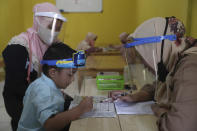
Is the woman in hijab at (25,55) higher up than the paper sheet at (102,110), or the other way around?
the woman in hijab at (25,55)

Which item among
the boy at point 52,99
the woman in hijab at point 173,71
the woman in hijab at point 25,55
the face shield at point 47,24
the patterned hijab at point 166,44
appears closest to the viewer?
the woman in hijab at point 173,71

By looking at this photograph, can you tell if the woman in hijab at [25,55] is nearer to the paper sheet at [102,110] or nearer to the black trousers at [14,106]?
the black trousers at [14,106]

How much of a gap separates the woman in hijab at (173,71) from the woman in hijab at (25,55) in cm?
81

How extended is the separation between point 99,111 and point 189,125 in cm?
53

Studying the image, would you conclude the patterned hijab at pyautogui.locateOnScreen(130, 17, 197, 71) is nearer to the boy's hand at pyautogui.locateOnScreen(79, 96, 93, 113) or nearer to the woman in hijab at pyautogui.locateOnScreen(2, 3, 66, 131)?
the boy's hand at pyautogui.locateOnScreen(79, 96, 93, 113)

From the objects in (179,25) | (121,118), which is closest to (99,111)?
(121,118)

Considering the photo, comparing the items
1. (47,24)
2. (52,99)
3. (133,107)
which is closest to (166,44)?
(133,107)

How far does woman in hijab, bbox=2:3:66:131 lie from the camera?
60.2 inches

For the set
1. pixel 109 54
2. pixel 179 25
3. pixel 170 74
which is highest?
pixel 179 25

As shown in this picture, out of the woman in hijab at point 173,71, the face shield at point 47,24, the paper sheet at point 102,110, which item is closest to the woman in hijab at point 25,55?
the face shield at point 47,24

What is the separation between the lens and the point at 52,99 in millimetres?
1223

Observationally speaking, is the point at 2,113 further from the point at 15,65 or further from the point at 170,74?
the point at 170,74

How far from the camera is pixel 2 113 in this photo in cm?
284

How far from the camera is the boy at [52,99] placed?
1125mm
